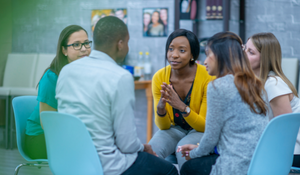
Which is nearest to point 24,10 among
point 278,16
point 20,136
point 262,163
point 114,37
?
point 114,37

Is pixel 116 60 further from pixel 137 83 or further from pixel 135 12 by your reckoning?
pixel 135 12

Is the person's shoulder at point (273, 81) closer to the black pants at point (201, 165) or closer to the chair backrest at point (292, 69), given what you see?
the black pants at point (201, 165)

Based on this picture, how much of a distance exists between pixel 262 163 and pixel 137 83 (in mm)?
2090

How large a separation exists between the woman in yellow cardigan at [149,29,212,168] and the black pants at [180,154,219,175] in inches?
11.9

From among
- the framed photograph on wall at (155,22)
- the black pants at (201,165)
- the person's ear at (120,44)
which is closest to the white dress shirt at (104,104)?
the person's ear at (120,44)

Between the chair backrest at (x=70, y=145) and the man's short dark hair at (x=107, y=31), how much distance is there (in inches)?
14.0

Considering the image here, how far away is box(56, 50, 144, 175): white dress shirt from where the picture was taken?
1.12 m

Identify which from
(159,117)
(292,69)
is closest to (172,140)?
(159,117)

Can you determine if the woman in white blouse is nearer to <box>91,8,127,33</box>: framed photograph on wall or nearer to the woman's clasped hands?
the woman's clasped hands

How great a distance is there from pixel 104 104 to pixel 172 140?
719 mm

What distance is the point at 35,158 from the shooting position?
5.44 feet

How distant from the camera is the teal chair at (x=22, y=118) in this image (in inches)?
64.0

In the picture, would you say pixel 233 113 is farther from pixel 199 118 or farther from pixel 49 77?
pixel 49 77

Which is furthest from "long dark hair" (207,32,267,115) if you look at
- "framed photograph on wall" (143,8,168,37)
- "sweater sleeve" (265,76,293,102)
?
"framed photograph on wall" (143,8,168,37)
